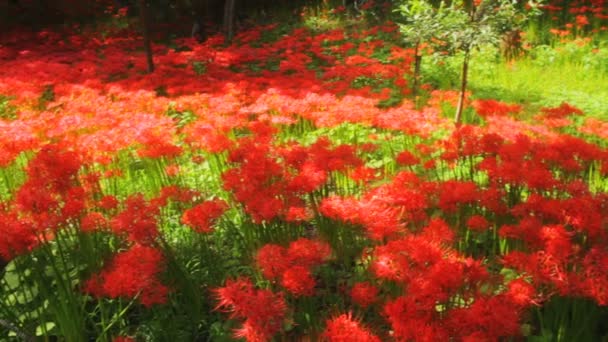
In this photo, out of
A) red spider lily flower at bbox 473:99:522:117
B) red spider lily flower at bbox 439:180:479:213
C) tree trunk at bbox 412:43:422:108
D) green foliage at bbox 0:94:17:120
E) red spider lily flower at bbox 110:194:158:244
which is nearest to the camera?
red spider lily flower at bbox 110:194:158:244

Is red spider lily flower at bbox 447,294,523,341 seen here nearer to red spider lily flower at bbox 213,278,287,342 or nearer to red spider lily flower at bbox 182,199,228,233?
red spider lily flower at bbox 213,278,287,342

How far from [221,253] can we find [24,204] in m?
1.40

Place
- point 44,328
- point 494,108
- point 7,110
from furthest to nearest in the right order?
point 7,110, point 494,108, point 44,328

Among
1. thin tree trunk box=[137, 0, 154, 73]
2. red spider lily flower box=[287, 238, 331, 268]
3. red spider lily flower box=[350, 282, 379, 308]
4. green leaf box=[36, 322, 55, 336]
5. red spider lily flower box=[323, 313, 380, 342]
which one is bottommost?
green leaf box=[36, 322, 55, 336]

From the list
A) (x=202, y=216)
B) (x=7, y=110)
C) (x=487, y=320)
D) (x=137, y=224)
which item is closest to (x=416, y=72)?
(x=202, y=216)

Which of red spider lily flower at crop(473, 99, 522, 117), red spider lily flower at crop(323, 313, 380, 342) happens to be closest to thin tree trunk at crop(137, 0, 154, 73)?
red spider lily flower at crop(473, 99, 522, 117)

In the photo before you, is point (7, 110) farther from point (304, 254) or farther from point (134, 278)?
point (304, 254)

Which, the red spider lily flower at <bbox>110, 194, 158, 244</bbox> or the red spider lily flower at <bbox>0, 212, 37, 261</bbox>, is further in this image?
the red spider lily flower at <bbox>110, 194, 158, 244</bbox>

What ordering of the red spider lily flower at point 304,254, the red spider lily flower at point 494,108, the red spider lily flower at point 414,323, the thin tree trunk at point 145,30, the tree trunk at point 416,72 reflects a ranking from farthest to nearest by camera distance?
the thin tree trunk at point 145,30 < the tree trunk at point 416,72 < the red spider lily flower at point 494,108 < the red spider lily flower at point 304,254 < the red spider lily flower at point 414,323

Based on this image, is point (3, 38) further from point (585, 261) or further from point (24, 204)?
point (585, 261)

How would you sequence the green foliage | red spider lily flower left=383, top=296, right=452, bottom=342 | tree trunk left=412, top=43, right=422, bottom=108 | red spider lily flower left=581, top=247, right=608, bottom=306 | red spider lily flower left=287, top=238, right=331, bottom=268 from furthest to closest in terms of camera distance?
the green foliage, tree trunk left=412, top=43, right=422, bottom=108, red spider lily flower left=287, top=238, right=331, bottom=268, red spider lily flower left=581, top=247, right=608, bottom=306, red spider lily flower left=383, top=296, right=452, bottom=342

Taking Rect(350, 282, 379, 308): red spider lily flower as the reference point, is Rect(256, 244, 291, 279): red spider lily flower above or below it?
above

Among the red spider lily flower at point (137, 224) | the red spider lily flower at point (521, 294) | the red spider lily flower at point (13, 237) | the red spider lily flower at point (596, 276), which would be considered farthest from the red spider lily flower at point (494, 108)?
the red spider lily flower at point (13, 237)

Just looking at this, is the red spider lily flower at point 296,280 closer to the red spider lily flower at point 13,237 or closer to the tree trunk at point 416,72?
the red spider lily flower at point 13,237
